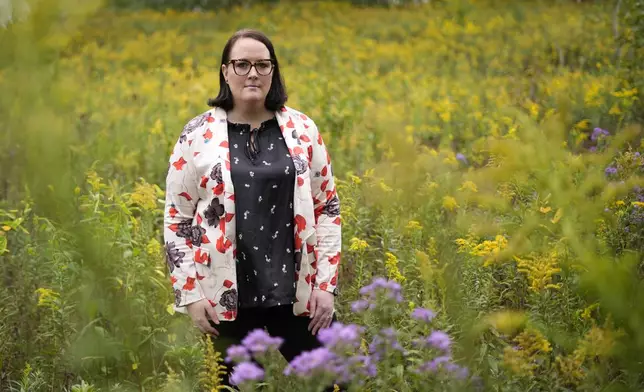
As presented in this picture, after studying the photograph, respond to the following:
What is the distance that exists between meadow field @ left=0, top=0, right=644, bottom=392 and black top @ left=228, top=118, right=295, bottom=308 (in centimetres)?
24

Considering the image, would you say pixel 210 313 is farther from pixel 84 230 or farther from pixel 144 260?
pixel 84 230

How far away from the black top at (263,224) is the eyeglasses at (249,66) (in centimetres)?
21

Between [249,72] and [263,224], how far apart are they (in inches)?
17.5

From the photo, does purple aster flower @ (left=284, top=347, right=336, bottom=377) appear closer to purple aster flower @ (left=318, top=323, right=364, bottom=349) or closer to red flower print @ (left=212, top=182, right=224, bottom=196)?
purple aster flower @ (left=318, top=323, right=364, bottom=349)

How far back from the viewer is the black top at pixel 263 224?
6.84 feet

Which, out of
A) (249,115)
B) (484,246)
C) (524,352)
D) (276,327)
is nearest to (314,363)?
(524,352)

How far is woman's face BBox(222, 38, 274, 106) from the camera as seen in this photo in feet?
6.91

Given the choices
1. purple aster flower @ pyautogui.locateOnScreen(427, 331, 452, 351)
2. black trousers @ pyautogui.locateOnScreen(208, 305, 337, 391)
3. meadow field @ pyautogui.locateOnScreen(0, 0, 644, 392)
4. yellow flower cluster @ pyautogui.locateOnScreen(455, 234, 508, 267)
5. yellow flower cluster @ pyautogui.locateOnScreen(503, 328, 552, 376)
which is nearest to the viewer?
meadow field @ pyautogui.locateOnScreen(0, 0, 644, 392)

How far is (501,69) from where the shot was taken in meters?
9.17

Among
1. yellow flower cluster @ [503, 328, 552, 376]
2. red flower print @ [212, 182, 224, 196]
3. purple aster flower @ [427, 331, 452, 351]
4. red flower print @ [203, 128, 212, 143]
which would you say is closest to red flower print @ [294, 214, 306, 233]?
red flower print @ [212, 182, 224, 196]

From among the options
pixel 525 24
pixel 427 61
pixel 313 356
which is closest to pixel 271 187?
pixel 313 356

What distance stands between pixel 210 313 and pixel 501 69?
7.79m

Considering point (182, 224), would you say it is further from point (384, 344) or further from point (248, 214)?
point (384, 344)

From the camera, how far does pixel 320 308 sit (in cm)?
218
